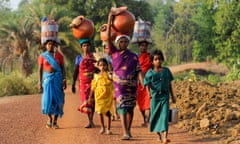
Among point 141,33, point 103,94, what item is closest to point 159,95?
point 103,94

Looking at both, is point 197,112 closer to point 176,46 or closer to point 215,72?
point 215,72

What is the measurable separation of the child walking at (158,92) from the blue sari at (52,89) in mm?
2224

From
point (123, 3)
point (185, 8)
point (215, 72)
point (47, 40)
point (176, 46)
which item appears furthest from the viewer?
point (185, 8)

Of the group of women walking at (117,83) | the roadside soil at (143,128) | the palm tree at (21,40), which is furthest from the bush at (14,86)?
the group of women walking at (117,83)

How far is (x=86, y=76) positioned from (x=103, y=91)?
0.80 metres

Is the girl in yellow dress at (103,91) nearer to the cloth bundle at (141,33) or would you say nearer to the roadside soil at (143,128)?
the roadside soil at (143,128)

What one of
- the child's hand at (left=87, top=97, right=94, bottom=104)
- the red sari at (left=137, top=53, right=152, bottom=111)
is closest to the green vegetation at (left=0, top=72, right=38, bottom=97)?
the child's hand at (left=87, top=97, right=94, bottom=104)

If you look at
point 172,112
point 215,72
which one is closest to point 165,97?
point 172,112

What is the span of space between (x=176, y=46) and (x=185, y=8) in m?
16.4

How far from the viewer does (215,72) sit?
41281 millimetres

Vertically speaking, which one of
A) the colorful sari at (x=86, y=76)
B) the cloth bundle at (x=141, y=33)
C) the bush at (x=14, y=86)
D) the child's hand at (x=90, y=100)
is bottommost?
the bush at (x=14, y=86)

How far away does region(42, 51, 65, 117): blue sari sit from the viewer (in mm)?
8273

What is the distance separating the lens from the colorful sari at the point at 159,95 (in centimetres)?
669

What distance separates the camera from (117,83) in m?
7.18
